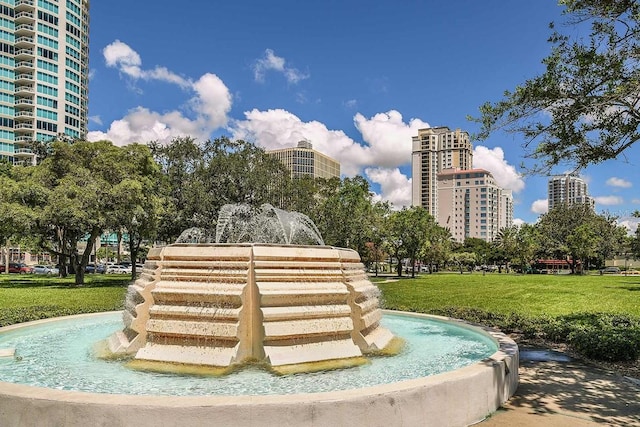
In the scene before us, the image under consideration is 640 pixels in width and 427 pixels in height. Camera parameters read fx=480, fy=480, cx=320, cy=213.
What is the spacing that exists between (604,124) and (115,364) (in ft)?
37.2

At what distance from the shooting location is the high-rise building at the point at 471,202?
150 metres

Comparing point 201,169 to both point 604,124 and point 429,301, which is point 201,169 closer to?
Answer: point 429,301

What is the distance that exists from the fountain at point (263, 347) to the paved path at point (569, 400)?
0.88ft

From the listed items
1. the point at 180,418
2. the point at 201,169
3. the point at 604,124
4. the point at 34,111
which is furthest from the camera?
the point at 34,111

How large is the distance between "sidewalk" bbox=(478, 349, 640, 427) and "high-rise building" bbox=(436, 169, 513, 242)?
5779 inches

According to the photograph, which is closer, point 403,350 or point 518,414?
point 518,414

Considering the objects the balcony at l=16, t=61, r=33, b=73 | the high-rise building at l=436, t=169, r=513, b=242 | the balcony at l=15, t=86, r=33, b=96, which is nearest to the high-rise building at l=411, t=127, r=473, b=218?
the high-rise building at l=436, t=169, r=513, b=242

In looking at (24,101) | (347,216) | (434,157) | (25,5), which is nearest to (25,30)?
(25,5)

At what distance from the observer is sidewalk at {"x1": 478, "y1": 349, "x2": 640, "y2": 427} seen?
18.7 ft

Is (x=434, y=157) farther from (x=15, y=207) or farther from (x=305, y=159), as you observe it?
(x=15, y=207)

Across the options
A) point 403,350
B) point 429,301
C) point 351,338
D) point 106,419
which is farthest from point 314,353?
point 429,301

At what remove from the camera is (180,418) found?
457 cm

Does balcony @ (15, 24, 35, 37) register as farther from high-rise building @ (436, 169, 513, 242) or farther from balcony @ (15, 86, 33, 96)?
high-rise building @ (436, 169, 513, 242)

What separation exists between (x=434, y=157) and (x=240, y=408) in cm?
16626
